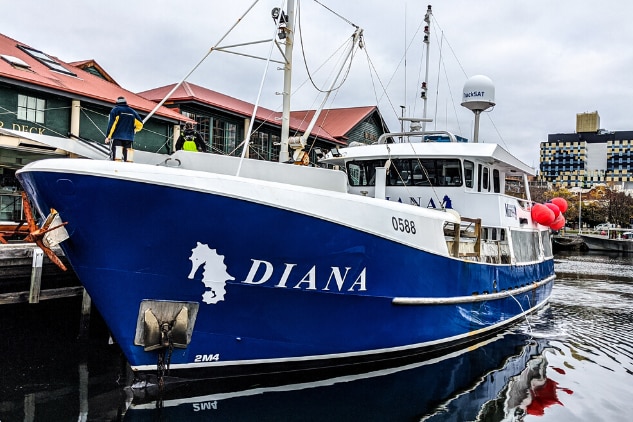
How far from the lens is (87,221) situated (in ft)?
20.4

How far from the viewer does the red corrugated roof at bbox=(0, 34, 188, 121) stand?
50.8 feet

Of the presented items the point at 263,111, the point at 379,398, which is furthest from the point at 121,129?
the point at 263,111

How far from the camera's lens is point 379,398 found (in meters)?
7.20

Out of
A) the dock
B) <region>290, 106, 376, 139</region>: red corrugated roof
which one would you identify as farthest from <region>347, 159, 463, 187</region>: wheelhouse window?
<region>290, 106, 376, 139</region>: red corrugated roof

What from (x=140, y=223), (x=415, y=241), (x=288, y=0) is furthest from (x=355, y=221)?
(x=288, y=0)

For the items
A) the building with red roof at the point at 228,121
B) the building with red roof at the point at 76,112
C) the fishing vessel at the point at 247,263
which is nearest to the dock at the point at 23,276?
the building with red roof at the point at 76,112

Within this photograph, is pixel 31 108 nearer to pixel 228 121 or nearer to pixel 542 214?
pixel 228 121

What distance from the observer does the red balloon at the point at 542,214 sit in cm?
1335

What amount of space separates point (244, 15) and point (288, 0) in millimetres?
1299

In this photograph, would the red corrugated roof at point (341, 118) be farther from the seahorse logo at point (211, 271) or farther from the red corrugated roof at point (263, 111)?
the seahorse logo at point (211, 271)

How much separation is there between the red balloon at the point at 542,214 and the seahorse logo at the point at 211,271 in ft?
32.0

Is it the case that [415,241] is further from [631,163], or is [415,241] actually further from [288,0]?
[631,163]

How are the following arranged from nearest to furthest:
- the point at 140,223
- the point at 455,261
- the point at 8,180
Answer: the point at 140,223
the point at 455,261
the point at 8,180

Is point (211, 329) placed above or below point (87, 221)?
below
